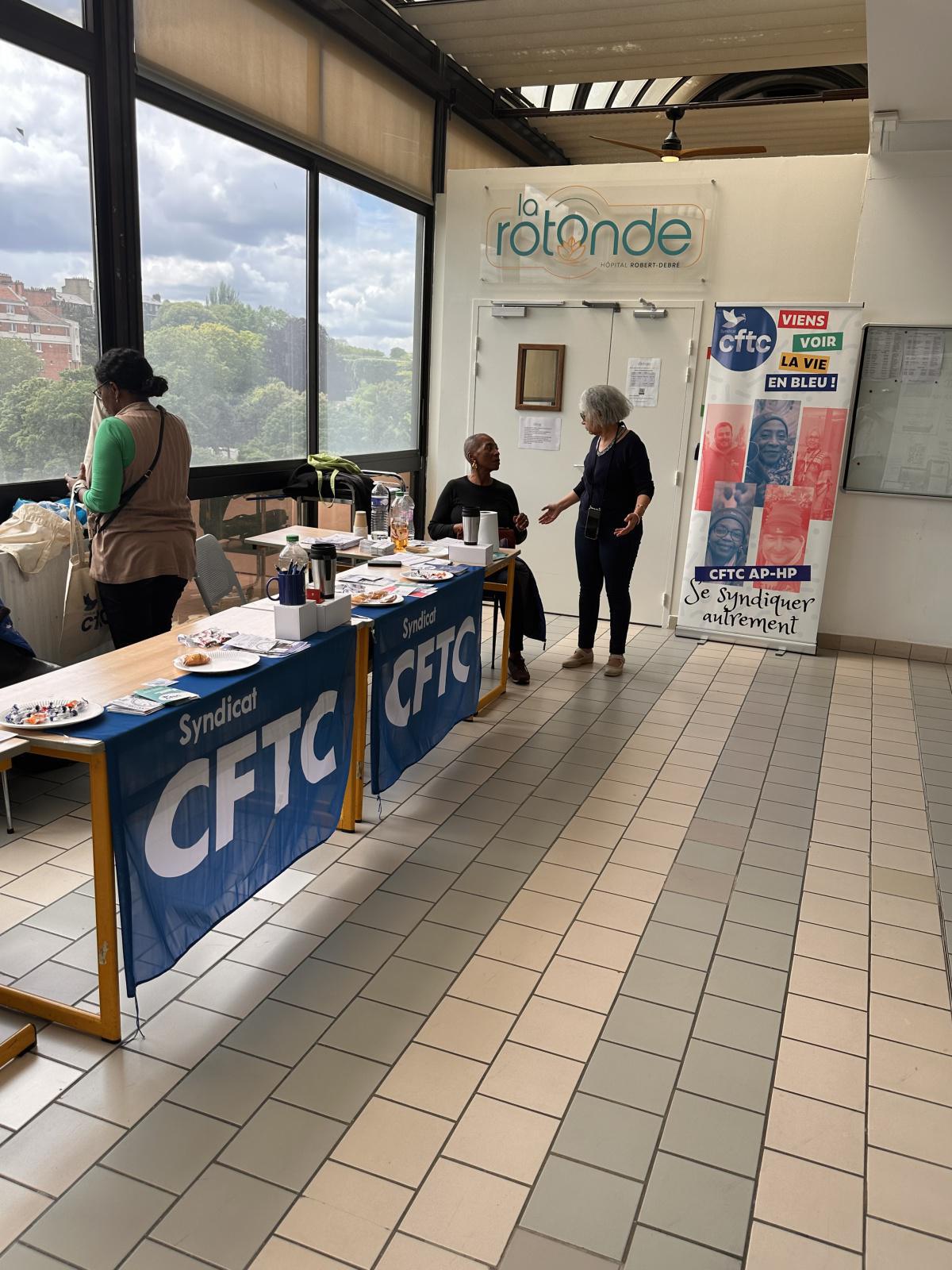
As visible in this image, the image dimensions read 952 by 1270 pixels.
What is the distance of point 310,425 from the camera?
19.3 ft

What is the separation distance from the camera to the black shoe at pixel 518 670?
5113 millimetres

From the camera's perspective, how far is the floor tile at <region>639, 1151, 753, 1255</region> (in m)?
1.80

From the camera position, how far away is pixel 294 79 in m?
5.14

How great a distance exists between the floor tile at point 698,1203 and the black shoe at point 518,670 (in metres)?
3.24

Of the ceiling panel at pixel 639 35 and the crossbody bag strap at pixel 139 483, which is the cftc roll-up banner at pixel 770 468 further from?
the crossbody bag strap at pixel 139 483

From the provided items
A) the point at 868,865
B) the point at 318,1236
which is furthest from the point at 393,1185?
the point at 868,865

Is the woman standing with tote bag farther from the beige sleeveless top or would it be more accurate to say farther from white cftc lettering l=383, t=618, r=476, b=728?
white cftc lettering l=383, t=618, r=476, b=728

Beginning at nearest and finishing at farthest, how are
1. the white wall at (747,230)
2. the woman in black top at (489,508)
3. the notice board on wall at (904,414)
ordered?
the woman in black top at (489,508) → the notice board on wall at (904,414) → the white wall at (747,230)

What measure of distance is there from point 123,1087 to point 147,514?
7.39 feet

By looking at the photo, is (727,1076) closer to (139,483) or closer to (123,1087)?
(123,1087)

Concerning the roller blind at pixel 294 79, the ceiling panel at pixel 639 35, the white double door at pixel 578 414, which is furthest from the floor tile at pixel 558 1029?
the ceiling panel at pixel 639 35

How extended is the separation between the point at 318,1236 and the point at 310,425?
485 cm

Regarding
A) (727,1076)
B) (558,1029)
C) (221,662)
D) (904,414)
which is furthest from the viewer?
(904,414)

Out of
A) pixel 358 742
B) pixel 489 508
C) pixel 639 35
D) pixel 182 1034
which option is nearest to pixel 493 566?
pixel 489 508
